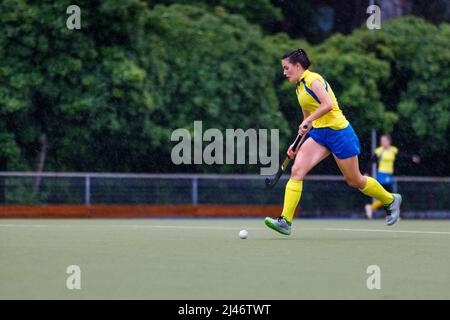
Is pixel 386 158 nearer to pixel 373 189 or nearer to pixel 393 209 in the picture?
pixel 393 209

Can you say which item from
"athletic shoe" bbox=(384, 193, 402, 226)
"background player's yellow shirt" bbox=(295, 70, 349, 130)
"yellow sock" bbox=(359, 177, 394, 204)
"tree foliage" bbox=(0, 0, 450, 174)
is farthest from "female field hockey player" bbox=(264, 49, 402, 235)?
"tree foliage" bbox=(0, 0, 450, 174)

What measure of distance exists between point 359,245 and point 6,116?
11.4 meters

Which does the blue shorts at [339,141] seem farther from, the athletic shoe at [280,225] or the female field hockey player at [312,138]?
the athletic shoe at [280,225]

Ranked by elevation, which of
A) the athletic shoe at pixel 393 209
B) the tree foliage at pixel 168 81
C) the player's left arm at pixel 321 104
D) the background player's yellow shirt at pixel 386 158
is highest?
the tree foliage at pixel 168 81

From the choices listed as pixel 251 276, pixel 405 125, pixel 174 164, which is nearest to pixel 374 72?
pixel 405 125

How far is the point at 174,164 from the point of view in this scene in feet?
78.3

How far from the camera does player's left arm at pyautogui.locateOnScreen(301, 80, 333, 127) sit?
1188 cm

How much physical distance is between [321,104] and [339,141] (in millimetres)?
505

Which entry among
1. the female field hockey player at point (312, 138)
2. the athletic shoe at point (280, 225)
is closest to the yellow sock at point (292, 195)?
the female field hockey player at point (312, 138)

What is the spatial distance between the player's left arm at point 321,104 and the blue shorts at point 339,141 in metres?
0.35

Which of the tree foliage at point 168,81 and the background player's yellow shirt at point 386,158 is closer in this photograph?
the tree foliage at point 168,81

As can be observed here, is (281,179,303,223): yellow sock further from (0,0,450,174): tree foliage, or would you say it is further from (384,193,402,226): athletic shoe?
(0,0,450,174): tree foliage

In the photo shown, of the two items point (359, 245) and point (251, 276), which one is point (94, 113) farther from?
point (251, 276)

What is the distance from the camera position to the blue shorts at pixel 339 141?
1219 cm
